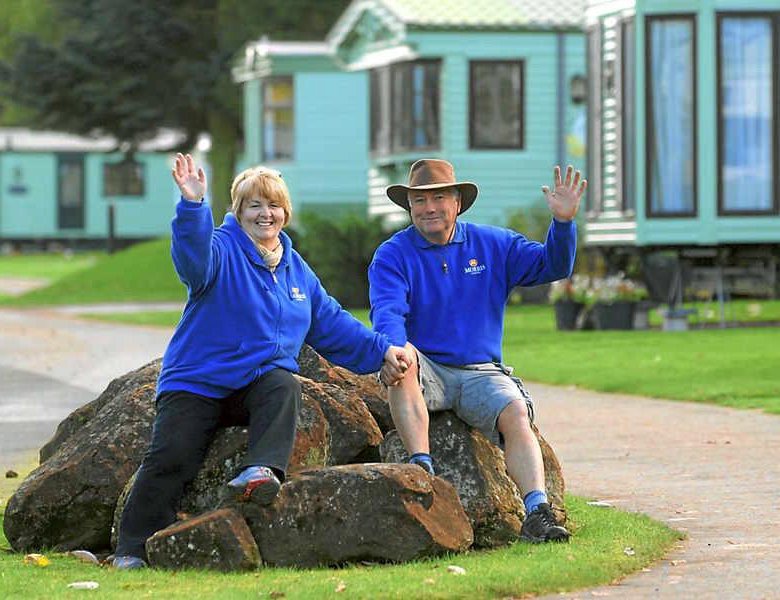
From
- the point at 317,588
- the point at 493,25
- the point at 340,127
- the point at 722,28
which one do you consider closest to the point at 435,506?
the point at 317,588

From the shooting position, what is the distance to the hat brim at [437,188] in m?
9.04

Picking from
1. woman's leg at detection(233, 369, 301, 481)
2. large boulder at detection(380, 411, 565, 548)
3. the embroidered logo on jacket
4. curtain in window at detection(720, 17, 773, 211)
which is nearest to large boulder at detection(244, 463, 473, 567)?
woman's leg at detection(233, 369, 301, 481)

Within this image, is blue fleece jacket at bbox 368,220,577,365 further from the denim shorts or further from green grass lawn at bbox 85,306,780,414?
green grass lawn at bbox 85,306,780,414

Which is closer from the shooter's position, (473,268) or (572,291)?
(473,268)

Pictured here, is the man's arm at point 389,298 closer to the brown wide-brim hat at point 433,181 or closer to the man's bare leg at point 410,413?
the man's bare leg at point 410,413

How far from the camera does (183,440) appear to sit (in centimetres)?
829

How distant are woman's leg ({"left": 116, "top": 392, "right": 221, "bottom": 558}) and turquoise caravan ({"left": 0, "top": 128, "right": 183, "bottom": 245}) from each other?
67.4 metres

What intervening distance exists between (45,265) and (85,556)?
56.4 metres

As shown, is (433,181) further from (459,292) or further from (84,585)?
(84,585)

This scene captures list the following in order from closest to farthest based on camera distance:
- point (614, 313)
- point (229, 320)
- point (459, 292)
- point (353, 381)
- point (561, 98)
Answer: point (229, 320) → point (459, 292) → point (353, 381) → point (614, 313) → point (561, 98)

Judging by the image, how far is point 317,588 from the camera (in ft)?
23.8

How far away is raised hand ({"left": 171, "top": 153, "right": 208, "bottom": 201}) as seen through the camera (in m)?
8.03

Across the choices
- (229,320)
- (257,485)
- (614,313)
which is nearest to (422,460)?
(257,485)

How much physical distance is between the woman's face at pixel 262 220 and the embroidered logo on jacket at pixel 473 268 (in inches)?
37.6
